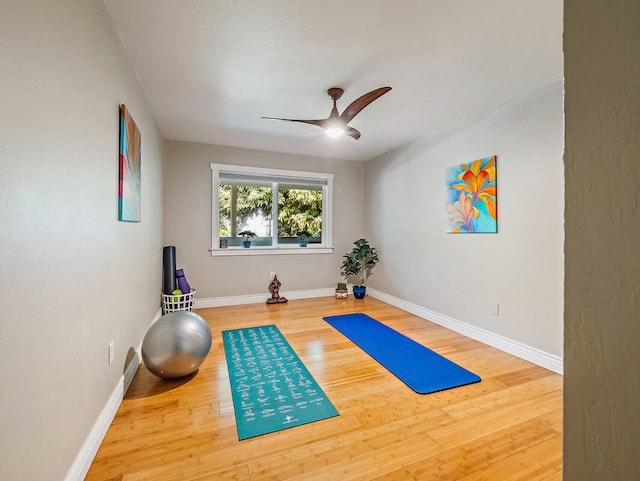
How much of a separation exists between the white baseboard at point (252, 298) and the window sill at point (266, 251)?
62 cm

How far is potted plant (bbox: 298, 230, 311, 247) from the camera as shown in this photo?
4.94 meters

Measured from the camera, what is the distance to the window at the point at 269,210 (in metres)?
4.43

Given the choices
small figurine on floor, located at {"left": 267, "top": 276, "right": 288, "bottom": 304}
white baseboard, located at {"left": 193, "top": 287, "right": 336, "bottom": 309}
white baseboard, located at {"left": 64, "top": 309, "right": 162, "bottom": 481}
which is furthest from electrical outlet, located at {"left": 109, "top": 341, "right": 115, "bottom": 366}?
small figurine on floor, located at {"left": 267, "top": 276, "right": 288, "bottom": 304}

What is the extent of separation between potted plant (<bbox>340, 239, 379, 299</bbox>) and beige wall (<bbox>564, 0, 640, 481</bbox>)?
13.8 ft

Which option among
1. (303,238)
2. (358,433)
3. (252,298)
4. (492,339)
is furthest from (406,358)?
(303,238)

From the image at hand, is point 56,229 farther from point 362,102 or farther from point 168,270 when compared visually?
point 168,270

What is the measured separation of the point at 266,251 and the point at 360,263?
1554mm

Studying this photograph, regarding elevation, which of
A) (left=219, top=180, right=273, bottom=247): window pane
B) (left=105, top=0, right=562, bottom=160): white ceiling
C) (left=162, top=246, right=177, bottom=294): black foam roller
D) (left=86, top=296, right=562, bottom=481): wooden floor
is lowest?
(left=86, top=296, right=562, bottom=481): wooden floor

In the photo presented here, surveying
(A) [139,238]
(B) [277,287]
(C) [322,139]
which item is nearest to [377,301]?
(B) [277,287]

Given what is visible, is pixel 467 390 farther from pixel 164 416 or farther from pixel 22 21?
pixel 22 21

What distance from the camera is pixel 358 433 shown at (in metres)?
1.67

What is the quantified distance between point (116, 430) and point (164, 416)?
0.78 feet

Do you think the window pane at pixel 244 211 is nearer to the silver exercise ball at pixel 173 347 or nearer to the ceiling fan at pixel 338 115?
the ceiling fan at pixel 338 115

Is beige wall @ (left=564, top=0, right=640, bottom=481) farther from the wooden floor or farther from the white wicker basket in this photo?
the white wicker basket
